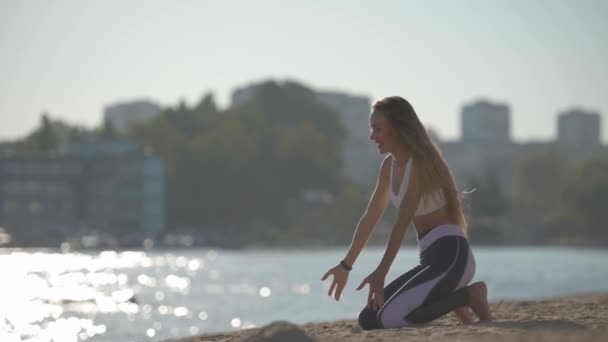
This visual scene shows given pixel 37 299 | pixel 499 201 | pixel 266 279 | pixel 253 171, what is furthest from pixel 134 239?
pixel 37 299

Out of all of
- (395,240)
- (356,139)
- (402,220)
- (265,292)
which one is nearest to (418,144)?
(402,220)

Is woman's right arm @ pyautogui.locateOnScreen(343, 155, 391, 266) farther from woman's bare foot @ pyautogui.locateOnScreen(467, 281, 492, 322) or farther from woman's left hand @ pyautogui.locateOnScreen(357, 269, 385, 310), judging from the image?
woman's bare foot @ pyautogui.locateOnScreen(467, 281, 492, 322)

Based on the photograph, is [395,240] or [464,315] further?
[464,315]

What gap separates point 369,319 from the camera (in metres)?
7.98

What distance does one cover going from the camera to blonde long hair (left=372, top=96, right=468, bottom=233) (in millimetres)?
7414

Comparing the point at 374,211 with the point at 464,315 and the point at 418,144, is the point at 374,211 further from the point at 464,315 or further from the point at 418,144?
the point at 464,315

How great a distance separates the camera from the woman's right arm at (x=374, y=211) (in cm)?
756

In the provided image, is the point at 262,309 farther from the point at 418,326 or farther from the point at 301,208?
the point at 301,208

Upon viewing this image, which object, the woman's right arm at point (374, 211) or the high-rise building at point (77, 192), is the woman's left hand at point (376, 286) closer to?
the woman's right arm at point (374, 211)

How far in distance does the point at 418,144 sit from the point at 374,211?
1.82 feet

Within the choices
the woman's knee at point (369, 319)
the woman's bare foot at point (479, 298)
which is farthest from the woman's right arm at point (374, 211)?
the woman's bare foot at point (479, 298)

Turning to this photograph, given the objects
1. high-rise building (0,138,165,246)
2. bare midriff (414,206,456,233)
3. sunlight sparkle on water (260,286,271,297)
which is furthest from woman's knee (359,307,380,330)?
high-rise building (0,138,165,246)

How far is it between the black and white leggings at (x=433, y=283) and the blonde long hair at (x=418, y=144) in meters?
0.36

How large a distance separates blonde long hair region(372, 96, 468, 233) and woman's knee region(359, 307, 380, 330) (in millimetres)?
1012
